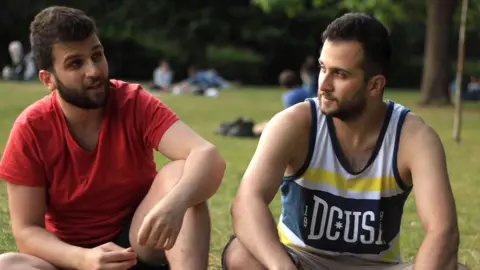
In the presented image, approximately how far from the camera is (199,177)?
362 centimetres

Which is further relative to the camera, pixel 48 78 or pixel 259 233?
pixel 48 78

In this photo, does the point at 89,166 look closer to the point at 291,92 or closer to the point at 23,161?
the point at 23,161

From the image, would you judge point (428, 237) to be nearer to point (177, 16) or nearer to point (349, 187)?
point (349, 187)

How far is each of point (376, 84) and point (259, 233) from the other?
0.76 metres

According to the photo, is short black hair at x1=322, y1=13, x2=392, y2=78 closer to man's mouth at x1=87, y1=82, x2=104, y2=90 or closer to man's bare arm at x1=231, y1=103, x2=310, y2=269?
man's bare arm at x1=231, y1=103, x2=310, y2=269

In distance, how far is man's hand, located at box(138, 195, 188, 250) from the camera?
342 cm

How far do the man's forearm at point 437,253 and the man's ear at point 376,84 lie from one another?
1.98 ft

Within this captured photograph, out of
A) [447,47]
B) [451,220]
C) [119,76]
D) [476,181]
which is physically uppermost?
[451,220]

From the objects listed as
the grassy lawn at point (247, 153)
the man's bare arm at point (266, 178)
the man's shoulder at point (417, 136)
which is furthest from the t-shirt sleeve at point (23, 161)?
the man's shoulder at point (417, 136)

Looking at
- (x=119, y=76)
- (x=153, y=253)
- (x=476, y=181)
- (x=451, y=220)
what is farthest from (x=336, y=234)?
(x=119, y=76)

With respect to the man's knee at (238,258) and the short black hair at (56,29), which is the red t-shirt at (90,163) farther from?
the man's knee at (238,258)

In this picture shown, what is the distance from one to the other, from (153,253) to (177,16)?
131 ft

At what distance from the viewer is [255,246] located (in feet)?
11.3

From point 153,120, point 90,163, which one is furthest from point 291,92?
point 90,163
